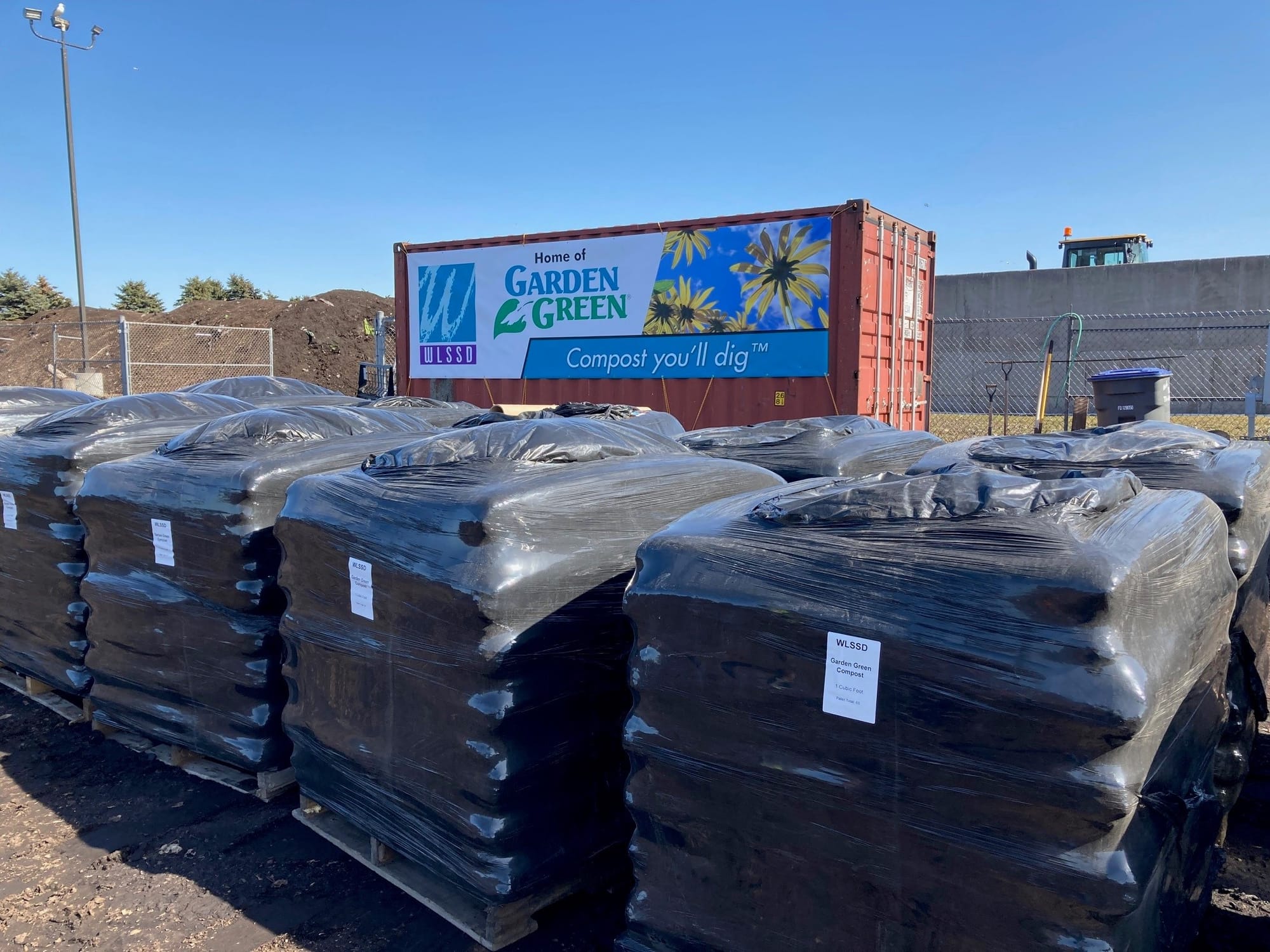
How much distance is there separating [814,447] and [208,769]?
2.96 metres

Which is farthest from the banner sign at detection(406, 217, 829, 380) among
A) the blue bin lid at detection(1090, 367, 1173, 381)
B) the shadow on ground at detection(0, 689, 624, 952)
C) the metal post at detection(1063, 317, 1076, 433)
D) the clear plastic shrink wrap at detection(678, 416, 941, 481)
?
the shadow on ground at detection(0, 689, 624, 952)

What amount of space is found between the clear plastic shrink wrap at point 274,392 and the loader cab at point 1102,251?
17.8 metres

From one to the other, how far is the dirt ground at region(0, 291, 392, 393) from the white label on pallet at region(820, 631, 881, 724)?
24499mm

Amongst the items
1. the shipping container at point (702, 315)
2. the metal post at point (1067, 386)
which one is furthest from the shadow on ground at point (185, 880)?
the metal post at point (1067, 386)

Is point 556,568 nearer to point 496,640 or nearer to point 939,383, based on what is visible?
point 496,640

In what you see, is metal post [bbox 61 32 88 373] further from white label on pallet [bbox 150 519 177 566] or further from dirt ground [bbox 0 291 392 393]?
white label on pallet [bbox 150 519 177 566]

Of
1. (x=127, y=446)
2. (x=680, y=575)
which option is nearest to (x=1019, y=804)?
(x=680, y=575)

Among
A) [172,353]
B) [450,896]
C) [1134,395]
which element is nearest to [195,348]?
[172,353]

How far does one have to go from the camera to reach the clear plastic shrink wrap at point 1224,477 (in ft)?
8.68

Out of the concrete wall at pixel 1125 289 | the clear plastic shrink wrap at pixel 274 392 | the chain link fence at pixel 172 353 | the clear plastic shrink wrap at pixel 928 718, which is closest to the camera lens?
the clear plastic shrink wrap at pixel 928 718

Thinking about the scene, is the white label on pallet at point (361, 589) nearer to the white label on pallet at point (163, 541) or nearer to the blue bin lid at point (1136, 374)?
the white label on pallet at point (163, 541)

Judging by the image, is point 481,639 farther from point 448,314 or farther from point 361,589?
point 448,314

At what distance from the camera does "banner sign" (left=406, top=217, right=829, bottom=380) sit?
27.6ft

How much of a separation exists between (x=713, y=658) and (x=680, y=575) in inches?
7.9
